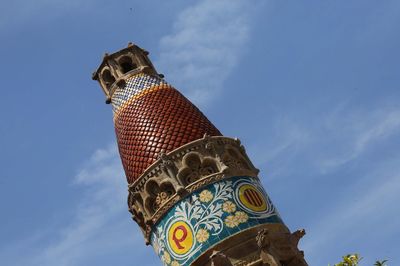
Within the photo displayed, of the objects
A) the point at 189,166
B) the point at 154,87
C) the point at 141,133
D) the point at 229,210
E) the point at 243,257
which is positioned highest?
the point at 154,87

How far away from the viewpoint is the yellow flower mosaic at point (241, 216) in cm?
1518

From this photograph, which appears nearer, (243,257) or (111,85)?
(243,257)

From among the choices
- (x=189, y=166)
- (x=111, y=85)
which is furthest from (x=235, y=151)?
(x=111, y=85)

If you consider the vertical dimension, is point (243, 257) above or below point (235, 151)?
below

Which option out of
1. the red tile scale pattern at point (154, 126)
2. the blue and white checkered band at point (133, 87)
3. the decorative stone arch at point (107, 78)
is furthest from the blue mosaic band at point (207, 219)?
the decorative stone arch at point (107, 78)

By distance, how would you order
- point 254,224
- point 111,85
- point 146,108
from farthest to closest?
point 111,85
point 146,108
point 254,224

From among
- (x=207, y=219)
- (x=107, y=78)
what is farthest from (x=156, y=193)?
(x=107, y=78)

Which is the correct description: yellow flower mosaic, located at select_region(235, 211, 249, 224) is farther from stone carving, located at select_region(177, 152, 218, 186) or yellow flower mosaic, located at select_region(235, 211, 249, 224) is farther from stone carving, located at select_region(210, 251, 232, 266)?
stone carving, located at select_region(177, 152, 218, 186)

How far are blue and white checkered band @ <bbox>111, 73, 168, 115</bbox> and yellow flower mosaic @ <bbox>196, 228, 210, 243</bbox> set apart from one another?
477 centimetres

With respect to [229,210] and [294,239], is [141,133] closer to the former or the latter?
[229,210]

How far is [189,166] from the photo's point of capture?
16125mm

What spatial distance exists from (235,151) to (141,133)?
238 centimetres

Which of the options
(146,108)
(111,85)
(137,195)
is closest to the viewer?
(137,195)

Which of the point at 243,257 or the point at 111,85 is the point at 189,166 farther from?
the point at 111,85
